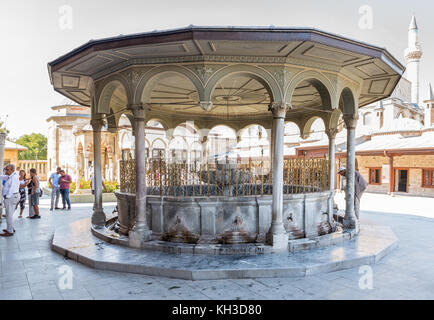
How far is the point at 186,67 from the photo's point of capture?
17.8 feet

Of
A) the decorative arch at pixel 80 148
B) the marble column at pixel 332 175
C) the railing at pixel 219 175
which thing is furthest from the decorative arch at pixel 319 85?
the decorative arch at pixel 80 148

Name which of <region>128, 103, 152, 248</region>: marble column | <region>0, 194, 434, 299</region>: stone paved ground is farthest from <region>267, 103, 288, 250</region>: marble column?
<region>128, 103, 152, 248</region>: marble column

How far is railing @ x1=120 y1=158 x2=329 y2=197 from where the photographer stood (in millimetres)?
5723

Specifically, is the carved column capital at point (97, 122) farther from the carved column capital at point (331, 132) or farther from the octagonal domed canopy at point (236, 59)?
the carved column capital at point (331, 132)

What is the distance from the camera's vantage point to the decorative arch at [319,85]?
5493mm

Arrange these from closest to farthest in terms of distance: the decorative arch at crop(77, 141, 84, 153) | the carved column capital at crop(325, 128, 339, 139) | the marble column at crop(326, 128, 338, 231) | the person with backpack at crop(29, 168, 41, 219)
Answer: the marble column at crop(326, 128, 338, 231) < the carved column capital at crop(325, 128, 339, 139) < the person with backpack at crop(29, 168, 41, 219) < the decorative arch at crop(77, 141, 84, 153)

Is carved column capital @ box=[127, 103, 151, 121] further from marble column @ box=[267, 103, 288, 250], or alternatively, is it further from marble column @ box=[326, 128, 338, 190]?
marble column @ box=[326, 128, 338, 190]

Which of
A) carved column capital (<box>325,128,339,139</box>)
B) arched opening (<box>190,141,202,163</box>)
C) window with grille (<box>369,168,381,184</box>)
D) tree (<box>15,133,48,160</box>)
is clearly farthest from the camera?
tree (<box>15,133,48,160</box>)

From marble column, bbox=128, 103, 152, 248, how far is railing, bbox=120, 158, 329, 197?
340 millimetres

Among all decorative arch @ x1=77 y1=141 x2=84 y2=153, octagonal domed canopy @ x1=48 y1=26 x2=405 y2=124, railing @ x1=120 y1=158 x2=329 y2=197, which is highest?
octagonal domed canopy @ x1=48 y1=26 x2=405 y2=124

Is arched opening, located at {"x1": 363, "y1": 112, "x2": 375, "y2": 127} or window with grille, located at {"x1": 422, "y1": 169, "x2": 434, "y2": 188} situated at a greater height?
arched opening, located at {"x1": 363, "y1": 112, "x2": 375, "y2": 127}

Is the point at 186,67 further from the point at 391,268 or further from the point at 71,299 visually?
the point at 391,268

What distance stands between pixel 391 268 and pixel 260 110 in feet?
22.9

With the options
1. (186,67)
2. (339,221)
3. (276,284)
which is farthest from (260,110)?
(276,284)
